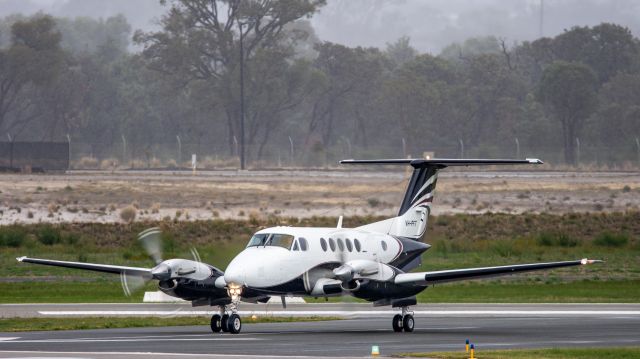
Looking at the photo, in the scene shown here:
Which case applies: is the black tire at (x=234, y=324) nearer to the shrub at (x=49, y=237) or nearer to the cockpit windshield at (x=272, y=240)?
the cockpit windshield at (x=272, y=240)

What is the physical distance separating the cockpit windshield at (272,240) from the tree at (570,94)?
93.2 metres

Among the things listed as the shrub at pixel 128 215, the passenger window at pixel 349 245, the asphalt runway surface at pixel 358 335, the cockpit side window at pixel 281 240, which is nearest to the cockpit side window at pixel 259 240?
the cockpit side window at pixel 281 240

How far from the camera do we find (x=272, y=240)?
3081 cm

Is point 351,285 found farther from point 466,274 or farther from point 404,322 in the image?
point 466,274

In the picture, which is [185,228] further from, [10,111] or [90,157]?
[10,111]

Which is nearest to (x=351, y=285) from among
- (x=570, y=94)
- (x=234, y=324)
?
(x=234, y=324)

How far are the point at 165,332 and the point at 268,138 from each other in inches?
3981

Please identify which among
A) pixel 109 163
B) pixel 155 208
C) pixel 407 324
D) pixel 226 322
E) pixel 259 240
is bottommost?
pixel 407 324

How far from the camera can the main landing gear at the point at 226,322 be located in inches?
1184

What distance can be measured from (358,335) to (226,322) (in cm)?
321

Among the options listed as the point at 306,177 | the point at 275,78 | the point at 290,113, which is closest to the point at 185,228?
the point at 306,177

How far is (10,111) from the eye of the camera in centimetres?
13062

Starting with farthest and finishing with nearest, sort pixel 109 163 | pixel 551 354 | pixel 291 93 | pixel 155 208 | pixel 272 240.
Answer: pixel 291 93, pixel 109 163, pixel 155 208, pixel 272 240, pixel 551 354

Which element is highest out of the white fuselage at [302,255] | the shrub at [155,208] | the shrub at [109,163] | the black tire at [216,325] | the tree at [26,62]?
the tree at [26,62]
